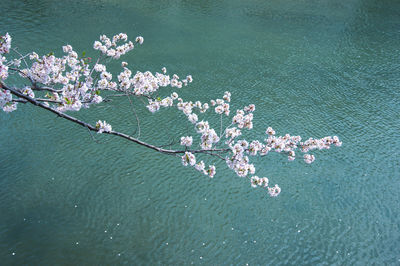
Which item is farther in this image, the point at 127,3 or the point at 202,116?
the point at 127,3

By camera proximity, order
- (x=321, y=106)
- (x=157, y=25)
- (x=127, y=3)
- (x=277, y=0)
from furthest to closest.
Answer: (x=277, y=0) → (x=127, y=3) → (x=157, y=25) → (x=321, y=106)

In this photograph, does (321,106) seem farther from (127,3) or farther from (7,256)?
(127,3)

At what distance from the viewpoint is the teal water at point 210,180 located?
4867 millimetres

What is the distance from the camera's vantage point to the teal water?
4867 mm

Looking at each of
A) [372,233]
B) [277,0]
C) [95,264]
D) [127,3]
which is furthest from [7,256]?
[277,0]

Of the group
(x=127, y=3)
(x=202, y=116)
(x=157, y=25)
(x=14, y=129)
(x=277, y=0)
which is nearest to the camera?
(x=14, y=129)

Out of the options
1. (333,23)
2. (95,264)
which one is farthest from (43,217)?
(333,23)

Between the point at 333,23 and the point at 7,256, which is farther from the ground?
the point at 333,23

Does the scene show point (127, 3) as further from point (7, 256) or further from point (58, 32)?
point (7, 256)

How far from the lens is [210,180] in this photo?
605cm

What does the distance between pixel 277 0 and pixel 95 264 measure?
17201mm

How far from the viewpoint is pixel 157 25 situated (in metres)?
12.6

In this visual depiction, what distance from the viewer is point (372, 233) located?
5414mm

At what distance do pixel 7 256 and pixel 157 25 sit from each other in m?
10.2
